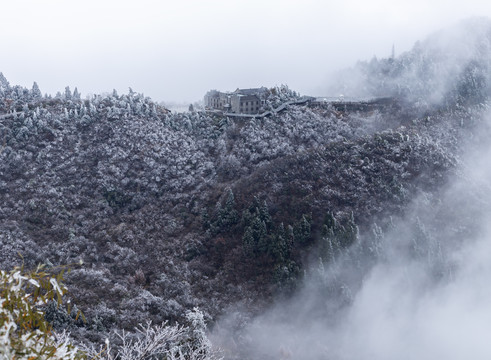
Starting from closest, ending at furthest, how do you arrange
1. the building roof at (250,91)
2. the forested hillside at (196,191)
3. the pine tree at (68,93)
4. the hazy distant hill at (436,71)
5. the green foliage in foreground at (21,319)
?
1. the green foliage in foreground at (21,319)
2. the forested hillside at (196,191)
3. the pine tree at (68,93)
4. the building roof at (250,91)
5. the hazy distant hill at (436,71)

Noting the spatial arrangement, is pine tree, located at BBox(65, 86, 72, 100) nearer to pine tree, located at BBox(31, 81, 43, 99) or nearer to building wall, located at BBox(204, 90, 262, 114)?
pine tree, located at BBox(31, 81, 43, 99)

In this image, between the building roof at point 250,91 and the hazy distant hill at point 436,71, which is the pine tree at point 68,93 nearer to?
the building roof at point 250,91

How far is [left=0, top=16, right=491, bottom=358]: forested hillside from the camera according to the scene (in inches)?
1640

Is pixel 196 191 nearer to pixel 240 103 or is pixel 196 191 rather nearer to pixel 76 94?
pixel 240 103

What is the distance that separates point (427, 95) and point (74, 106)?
55209mm

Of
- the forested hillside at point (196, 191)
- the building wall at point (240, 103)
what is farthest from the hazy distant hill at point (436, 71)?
the building wall at point (240, 103)

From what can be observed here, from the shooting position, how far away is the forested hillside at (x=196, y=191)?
41656mm

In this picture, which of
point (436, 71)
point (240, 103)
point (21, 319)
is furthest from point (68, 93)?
point (21, 319)

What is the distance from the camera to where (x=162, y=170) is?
2293 inches

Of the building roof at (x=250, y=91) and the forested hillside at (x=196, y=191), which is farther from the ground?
the building roof at (x=250, y=91)

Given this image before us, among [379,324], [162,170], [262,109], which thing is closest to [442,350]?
[379,324]

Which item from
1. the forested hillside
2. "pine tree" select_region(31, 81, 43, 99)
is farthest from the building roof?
"pine tree" select_region(31, 81, 43, 99)

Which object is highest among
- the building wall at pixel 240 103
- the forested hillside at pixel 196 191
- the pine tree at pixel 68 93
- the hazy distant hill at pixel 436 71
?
the hazy distant hill at pixel 436 71

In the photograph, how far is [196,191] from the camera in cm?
5534
